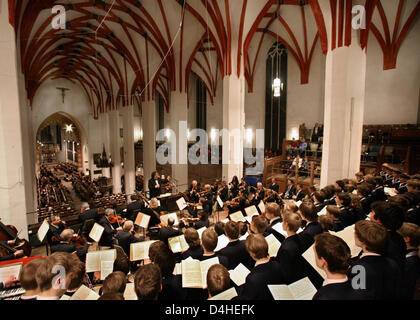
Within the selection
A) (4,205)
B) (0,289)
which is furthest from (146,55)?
(0,289)

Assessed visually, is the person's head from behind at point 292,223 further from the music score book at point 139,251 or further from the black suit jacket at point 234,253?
the music score book at point 139,251

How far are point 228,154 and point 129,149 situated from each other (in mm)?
10522

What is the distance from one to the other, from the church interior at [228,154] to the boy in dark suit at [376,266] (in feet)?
0.06

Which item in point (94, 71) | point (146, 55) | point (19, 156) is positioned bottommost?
point (19, 156)

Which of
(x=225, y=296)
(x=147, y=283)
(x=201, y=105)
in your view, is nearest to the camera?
(x=225, y=296)

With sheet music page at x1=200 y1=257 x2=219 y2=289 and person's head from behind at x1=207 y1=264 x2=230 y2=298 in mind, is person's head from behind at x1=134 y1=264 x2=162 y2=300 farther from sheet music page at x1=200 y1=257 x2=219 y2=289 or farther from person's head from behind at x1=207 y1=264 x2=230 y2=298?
sheet music page at x1=200 y1=257 x2=219 y2=289

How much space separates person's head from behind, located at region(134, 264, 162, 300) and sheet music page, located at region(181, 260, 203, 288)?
0.52 metres

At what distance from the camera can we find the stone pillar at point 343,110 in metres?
7.19

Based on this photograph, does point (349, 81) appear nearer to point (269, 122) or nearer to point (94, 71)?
point (269, 122)

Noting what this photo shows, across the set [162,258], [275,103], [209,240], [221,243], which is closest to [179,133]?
[275,103]

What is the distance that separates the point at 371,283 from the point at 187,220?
3.96 meters

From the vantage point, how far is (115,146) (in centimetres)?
2125

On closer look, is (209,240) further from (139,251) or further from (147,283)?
(139,251)
